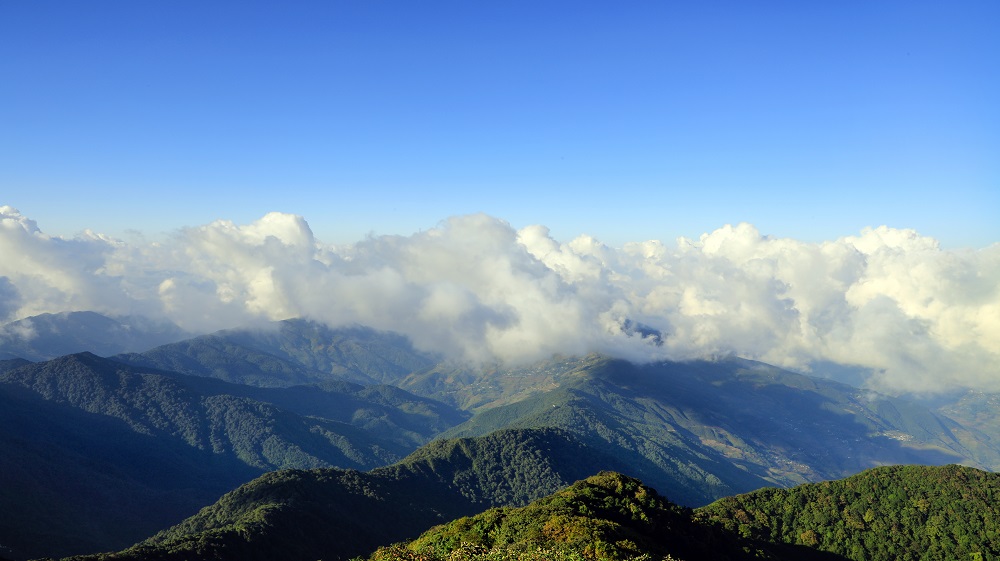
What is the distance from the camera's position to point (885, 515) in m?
145

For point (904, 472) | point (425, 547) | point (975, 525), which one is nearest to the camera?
point (425, 547)

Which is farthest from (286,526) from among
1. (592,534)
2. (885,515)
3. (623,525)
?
(885,515)

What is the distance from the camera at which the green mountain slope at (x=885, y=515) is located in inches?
5271

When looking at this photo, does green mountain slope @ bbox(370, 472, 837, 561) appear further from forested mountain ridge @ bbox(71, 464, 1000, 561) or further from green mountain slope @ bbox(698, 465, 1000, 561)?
green mountain slope @ bbox(698, 465, 1000, 561)

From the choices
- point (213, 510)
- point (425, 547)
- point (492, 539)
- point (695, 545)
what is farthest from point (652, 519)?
point (213, 510)

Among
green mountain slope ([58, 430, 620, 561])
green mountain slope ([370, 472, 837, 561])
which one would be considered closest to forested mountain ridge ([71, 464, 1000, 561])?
green mountain slope ([370, 472, 837, 561])

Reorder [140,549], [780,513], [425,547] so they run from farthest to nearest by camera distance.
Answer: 1. [780,513]
2. [140,549]
3. [425,547]

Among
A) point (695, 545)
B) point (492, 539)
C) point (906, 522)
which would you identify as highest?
point (492, 539)

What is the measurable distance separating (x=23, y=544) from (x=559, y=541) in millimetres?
192666

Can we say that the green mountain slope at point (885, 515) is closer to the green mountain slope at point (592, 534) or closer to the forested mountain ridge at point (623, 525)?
the forested mountain ridge at point (623, 525)

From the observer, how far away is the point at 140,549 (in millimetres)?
121312

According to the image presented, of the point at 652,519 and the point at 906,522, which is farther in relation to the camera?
the point at 906,522

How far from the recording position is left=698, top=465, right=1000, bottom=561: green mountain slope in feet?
439

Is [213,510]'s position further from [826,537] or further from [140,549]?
[826,537]
